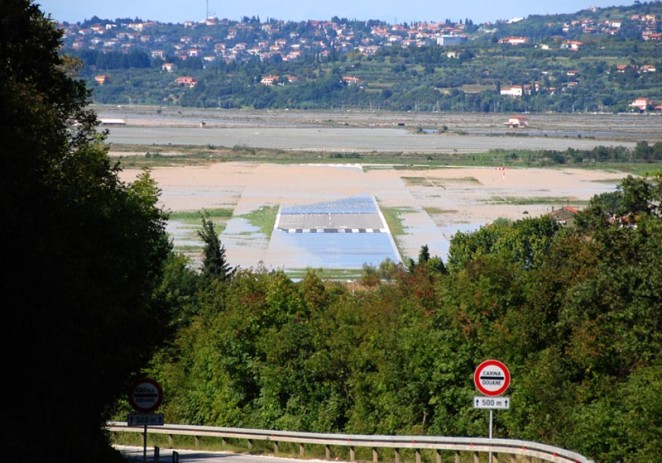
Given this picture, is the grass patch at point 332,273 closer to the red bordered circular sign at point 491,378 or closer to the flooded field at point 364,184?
the flooded field at point 364,184

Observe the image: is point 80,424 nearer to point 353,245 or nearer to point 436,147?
point 353,245

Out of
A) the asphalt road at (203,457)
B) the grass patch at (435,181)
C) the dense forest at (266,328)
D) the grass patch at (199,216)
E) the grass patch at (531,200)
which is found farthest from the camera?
the grass patch at (435,181)

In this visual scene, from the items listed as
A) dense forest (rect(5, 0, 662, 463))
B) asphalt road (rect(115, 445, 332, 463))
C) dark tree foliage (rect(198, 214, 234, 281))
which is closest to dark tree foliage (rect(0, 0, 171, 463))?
dense forest (rect(5, 0, 662, 463))

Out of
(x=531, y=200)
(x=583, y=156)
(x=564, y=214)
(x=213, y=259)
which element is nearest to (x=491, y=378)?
(x=213, y=259)

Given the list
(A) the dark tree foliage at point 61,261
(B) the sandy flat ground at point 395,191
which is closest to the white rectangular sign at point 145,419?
(A) the dark tree foliage at point 61,261

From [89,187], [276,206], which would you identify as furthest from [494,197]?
[89,187]

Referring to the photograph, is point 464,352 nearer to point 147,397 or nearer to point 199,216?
point 147,397
